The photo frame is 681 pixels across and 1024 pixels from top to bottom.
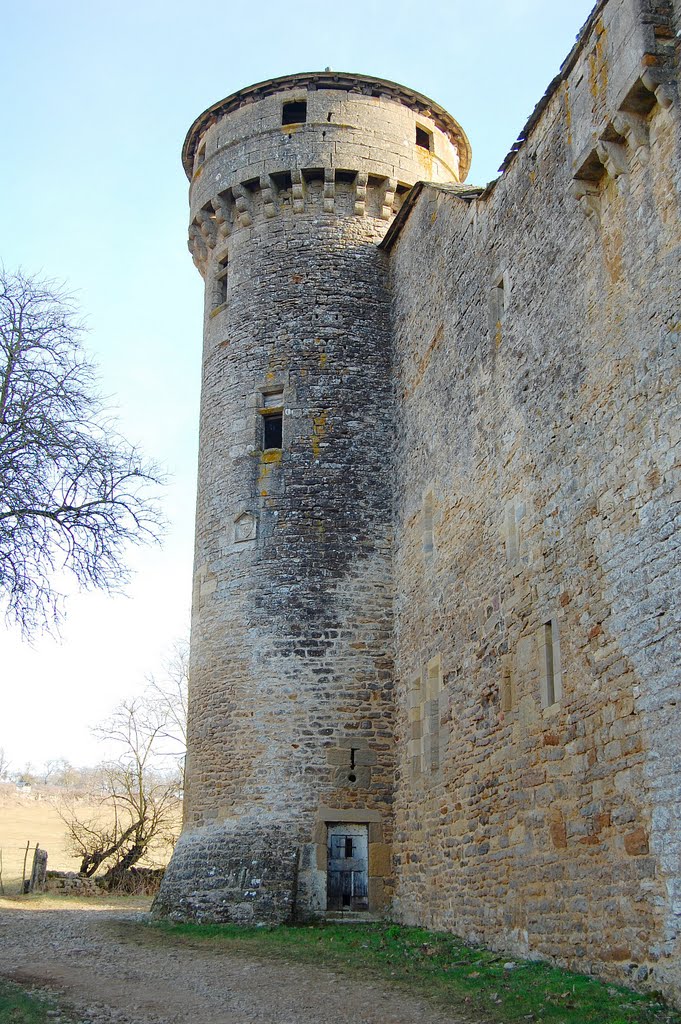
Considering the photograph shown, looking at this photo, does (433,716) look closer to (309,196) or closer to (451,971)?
(451,971)

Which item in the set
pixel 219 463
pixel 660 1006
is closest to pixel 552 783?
pixel 660 1006

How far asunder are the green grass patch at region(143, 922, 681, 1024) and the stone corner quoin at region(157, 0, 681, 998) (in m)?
0.24

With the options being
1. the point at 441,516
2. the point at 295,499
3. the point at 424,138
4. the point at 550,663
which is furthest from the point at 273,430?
the point at 550,663

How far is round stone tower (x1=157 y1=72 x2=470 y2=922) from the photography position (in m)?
13.3

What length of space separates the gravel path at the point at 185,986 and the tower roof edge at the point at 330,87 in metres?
13.2

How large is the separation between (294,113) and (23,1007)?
565 inches

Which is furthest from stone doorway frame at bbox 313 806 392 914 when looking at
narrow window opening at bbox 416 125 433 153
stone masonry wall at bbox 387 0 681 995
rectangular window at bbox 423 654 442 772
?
narrow window opening at bbox 416 125 433 153

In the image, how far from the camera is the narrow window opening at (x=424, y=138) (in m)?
17.8

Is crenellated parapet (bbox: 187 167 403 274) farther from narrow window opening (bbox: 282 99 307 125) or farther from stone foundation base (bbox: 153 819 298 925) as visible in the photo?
stone foundation base (bbox: 153 819 298 925)

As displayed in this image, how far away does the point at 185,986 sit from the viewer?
8.83 metres

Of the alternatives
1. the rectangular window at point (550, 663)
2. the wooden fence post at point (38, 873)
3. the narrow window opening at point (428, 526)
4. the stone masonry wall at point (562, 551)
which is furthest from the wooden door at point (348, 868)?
the wooden fence post at point (38, 873)

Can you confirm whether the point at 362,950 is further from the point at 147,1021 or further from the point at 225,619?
the point at 225,619

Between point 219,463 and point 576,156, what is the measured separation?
790cm

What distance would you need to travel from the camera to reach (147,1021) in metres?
7.38
